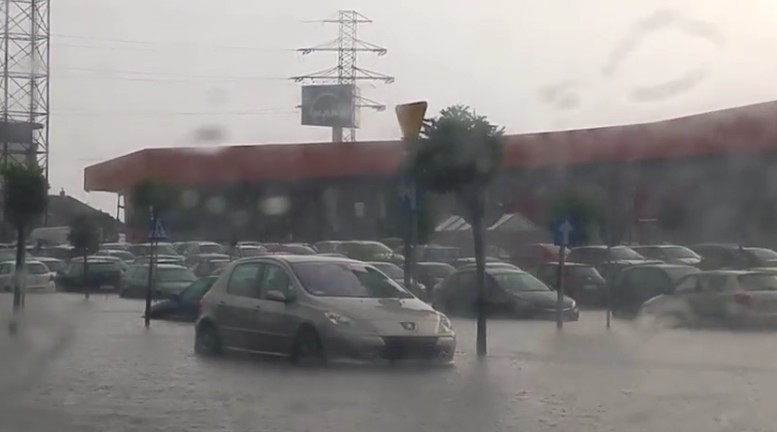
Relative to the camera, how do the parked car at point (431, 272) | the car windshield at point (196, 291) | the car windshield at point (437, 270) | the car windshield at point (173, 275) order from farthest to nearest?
the car windshield at point (437, 270)
the parked car at point (431, 272)
the car windshield at point (173, 275)
the car windshield at point (196, 291)

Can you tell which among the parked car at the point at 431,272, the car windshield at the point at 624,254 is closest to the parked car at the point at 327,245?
the parked car at the point at 431,272

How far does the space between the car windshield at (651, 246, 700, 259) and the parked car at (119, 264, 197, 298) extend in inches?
520

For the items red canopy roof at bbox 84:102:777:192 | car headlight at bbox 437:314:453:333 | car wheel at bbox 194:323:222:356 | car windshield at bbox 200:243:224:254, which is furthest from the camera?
car windshield at bbox 200:243:224:254

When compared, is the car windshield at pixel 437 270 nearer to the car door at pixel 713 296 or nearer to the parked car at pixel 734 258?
the parked car at pixel 734 258

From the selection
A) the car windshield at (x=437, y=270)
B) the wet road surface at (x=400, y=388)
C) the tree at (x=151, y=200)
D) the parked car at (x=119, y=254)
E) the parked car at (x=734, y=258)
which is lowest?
the wet road surface at (x=400, y=388)

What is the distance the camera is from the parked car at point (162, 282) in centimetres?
3331

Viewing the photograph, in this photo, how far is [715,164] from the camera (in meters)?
38.4

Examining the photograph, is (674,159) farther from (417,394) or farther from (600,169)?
(417,394)

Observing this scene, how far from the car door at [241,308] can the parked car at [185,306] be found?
27.0 ft

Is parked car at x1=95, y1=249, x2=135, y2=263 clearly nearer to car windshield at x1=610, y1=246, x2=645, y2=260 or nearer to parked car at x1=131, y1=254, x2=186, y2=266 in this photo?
parked car at x1=131, y1=254, x2=186, y2=266

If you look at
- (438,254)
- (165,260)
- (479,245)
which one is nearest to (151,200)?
(479,245)

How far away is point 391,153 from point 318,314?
8.42 meters

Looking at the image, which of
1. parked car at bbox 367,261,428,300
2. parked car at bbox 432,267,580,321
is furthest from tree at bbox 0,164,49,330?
parked car at bbox 432,267,580,321

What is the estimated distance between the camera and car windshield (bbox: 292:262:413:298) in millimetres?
16938
